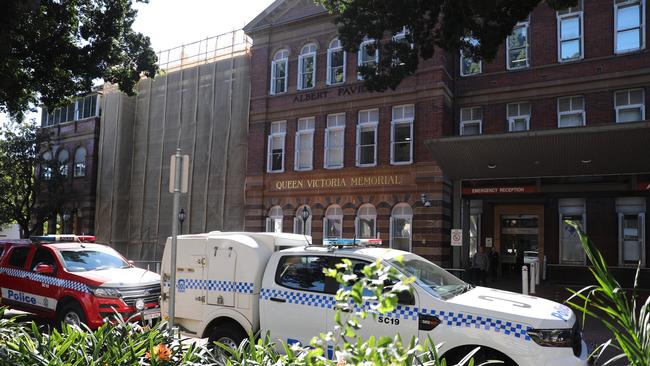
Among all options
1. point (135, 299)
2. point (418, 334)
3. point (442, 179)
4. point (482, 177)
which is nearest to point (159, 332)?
point (418, 334)

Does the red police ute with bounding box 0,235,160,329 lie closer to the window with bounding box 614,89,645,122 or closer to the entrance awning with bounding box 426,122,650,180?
the entrance awning with bounding box 426,122,650,180

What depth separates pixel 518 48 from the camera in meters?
22.0

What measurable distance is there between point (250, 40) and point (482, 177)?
15724 mm

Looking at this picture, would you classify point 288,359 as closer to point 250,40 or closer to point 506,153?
point 506,153

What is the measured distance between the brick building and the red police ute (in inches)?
391

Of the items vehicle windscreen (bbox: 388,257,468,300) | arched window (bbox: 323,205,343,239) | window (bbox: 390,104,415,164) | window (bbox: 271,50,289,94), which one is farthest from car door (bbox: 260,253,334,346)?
window (bbox: 271,50,289,94)

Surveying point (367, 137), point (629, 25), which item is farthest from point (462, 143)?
point (629, 25)

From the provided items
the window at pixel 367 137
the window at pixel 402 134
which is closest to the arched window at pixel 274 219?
the window at pixel 367 137

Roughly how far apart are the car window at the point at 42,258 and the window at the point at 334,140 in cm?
1460

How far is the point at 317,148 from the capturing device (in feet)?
80.3

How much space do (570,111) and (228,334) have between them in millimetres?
17901

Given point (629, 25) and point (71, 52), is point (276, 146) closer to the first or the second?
point (71, 52)

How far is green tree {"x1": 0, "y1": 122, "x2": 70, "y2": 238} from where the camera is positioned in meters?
30.7

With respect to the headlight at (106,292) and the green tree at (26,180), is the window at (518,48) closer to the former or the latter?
the headlight at (106,292)
